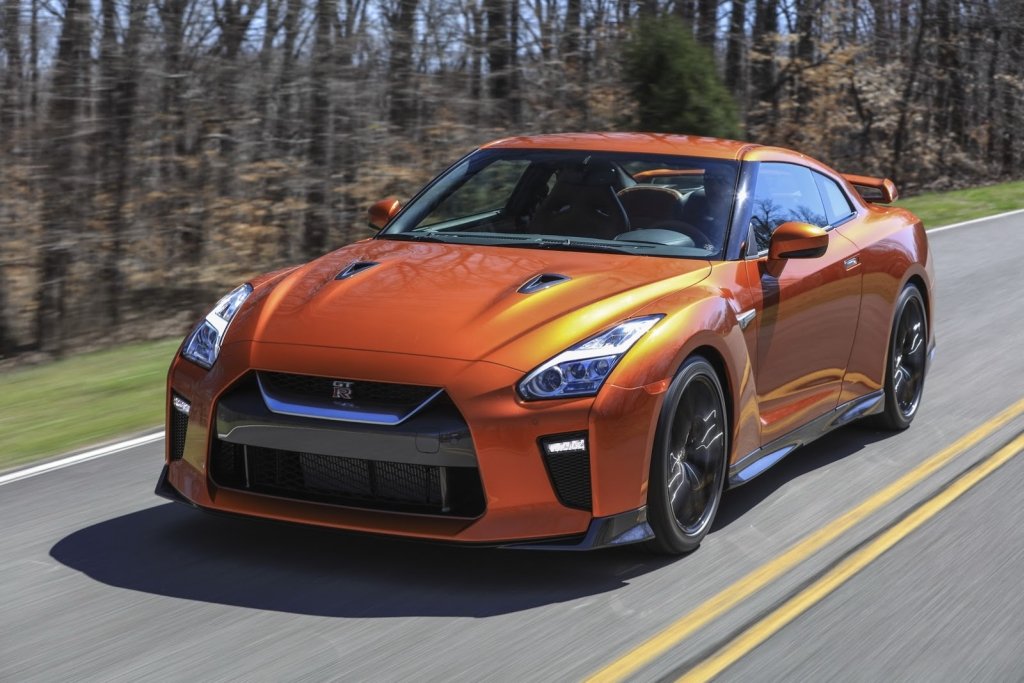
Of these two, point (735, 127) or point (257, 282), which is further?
point (735, 127)

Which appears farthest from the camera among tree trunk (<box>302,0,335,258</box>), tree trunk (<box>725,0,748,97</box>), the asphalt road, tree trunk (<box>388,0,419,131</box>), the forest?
tree trunk (<box>725,0,748,97</box>)

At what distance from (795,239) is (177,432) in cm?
266

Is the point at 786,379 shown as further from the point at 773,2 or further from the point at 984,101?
the point at 984,101

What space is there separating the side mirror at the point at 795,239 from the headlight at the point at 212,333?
2.20 m

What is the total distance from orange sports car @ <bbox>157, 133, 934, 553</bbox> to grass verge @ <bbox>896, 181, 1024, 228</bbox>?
495 inches

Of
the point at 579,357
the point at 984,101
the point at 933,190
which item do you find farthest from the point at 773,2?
the point at 579,357

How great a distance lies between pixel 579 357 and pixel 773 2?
2258 cm

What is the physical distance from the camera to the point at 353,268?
5.50 metres

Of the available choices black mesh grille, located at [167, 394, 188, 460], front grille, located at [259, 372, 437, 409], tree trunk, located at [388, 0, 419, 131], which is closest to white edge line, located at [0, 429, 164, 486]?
black mesh grille, located at [167, 394, 188, 460]

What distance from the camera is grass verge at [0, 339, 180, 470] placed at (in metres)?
7.31

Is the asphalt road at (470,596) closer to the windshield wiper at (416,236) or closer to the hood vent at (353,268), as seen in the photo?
the hood vent at (353,268)

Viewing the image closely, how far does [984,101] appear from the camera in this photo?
103 feet

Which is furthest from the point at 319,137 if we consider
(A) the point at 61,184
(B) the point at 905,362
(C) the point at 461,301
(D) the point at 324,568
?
(D) the point at 324,568

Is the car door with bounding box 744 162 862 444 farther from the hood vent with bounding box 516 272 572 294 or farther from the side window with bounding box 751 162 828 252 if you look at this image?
the hood vent with bounding box 516 272 572 294
